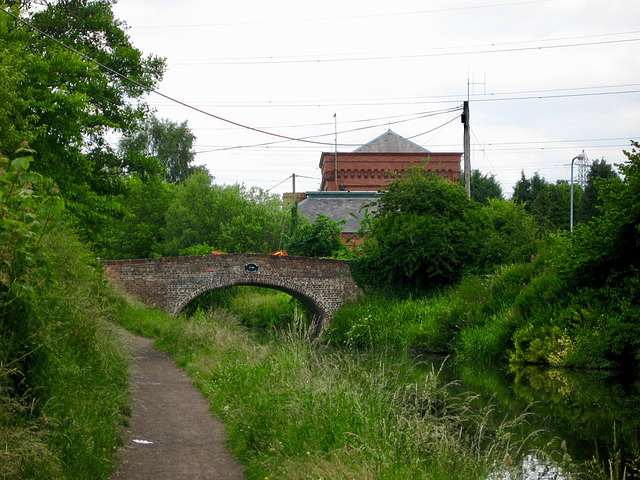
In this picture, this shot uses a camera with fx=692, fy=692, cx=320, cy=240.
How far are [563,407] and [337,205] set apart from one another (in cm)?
3196

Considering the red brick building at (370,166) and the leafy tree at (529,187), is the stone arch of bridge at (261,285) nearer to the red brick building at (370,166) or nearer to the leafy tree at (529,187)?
the red brick building at (370,166)

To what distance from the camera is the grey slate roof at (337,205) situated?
4203cm

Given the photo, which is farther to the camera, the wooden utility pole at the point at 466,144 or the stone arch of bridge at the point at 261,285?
the stone arch of bridge at the point at 261,285

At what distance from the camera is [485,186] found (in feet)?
184

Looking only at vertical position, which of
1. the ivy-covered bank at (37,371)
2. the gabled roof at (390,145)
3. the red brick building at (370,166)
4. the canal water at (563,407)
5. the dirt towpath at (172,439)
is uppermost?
the gabled roof at (390,145)

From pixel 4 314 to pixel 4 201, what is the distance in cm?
91

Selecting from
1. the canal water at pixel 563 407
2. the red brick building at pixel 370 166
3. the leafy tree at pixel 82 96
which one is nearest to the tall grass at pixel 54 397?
the canal water at pixel 563 407

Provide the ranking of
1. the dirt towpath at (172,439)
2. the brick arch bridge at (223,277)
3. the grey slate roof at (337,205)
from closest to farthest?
the dirt towpath at (172,439)
the brick arch bridge at (223,277)
the grey slate roof at (337,205)

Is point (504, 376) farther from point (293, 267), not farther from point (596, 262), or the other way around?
point (293, 267)

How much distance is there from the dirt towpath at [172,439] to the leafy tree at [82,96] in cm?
632

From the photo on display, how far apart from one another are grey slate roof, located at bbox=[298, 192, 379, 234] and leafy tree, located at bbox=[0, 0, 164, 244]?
21632mm

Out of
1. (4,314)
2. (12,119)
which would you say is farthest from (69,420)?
(12,119)

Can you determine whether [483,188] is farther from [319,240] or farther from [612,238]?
[612,238]

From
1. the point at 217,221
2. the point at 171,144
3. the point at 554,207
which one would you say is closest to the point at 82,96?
the point at 217,221
